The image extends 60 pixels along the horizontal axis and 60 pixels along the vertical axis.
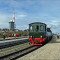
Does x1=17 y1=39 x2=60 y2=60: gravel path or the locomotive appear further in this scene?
the locomotive

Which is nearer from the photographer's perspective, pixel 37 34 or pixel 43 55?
pixel 43 55

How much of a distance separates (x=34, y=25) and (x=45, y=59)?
20.1 metres

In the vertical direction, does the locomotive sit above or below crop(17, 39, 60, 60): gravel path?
above

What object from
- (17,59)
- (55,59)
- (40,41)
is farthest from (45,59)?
(40,41)

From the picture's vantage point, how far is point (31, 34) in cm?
3703

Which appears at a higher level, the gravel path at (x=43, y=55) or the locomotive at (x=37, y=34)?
the locomotive at (x=37, y=34)

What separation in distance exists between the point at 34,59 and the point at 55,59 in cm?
149

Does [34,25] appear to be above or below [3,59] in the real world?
above

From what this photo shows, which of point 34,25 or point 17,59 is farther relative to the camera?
point 34,25

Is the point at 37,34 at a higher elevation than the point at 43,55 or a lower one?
higher

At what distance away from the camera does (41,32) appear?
122 ft

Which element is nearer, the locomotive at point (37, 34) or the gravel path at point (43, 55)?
the gravel path at point (43, 55)

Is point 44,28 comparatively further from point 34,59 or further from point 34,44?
point 34,59

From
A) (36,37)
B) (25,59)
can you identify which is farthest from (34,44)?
(25,59)
